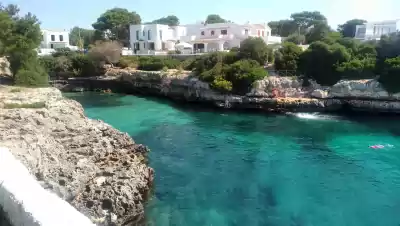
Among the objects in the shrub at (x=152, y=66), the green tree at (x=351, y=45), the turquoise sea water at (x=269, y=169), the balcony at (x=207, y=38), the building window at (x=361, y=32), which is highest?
the building window at (x=361, y=32)

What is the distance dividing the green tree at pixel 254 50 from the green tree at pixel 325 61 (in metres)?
5.29

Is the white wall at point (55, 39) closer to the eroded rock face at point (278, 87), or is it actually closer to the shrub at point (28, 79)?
the shrub at point (28, 79)

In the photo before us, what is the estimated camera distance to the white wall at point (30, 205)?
6.14 meters

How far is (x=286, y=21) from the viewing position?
76.8 m

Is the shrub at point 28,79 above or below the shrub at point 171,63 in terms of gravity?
below

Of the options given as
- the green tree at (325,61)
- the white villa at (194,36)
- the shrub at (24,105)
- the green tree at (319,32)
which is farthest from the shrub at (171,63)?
the shrub at (24,105)

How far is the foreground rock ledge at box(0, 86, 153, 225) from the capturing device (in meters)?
12.2

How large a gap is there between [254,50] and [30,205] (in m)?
34.2

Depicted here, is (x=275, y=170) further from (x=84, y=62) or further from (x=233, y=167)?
(x=84, y=62)

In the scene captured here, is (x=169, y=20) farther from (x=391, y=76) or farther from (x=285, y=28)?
(x=391, y=76)

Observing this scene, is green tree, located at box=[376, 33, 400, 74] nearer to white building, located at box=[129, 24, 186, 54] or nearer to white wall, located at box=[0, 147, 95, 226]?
white wall, located at box=[0, 147, 95, 226]

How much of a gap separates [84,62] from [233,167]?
39.4 meters

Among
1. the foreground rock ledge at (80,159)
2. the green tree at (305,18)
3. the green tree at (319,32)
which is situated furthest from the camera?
the green tree at (305,18)

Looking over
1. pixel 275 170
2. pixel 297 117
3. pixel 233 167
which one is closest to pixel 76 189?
pixel 233 167
